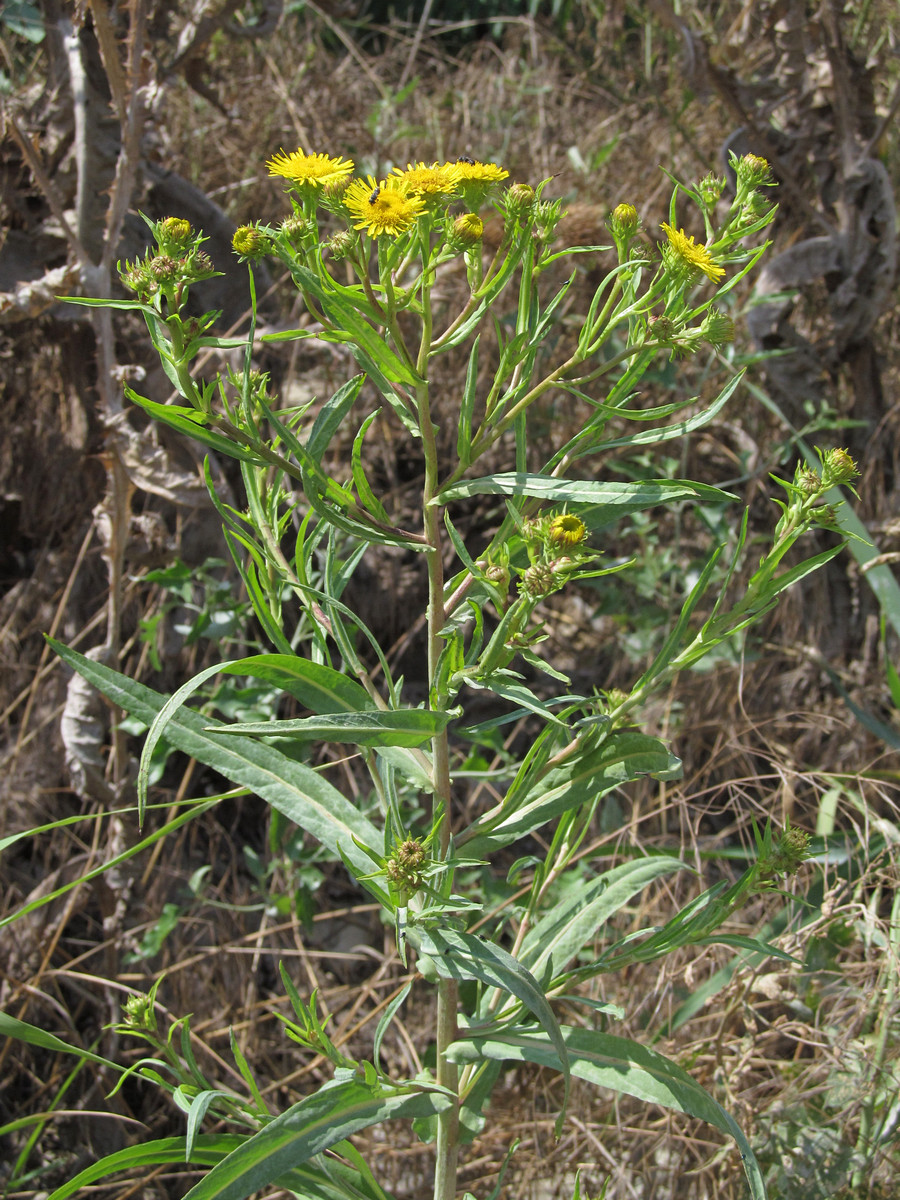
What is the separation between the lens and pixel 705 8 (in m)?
3.55

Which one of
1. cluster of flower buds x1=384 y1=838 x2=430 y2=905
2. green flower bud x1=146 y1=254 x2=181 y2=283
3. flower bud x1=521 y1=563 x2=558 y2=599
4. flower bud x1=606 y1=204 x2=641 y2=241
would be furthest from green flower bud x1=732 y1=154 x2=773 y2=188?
cluster of flower buds x1=384 y1=838 x2=430 y2=905

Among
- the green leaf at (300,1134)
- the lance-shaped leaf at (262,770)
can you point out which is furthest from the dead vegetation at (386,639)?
the green leaf at (300,1134)

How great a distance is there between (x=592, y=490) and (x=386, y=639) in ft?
5.74

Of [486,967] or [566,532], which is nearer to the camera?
[566,532]

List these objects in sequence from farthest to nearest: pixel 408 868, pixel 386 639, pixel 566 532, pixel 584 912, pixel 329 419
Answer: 1. pixel 386 639
2. pixel 584 912
3. pixel 329 419
4. pixel 408 868
5. pixel 566 532

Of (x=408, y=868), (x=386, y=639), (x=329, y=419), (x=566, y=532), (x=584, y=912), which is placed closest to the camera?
(x=566, y=532)

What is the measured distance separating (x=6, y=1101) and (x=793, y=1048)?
5.32ft

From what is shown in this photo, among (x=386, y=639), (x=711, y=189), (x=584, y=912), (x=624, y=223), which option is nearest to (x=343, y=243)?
(x=624, y=223)

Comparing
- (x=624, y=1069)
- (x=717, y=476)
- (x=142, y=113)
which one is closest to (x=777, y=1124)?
(x=624, y=1069)

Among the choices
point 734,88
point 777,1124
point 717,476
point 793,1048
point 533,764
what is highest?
point 734,88

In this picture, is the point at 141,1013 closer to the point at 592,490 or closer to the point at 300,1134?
the point at 300,1134

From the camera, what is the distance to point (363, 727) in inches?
36.6

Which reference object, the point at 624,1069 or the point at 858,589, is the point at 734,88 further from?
the point at 624,1069

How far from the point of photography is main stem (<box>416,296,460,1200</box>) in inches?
40.7
